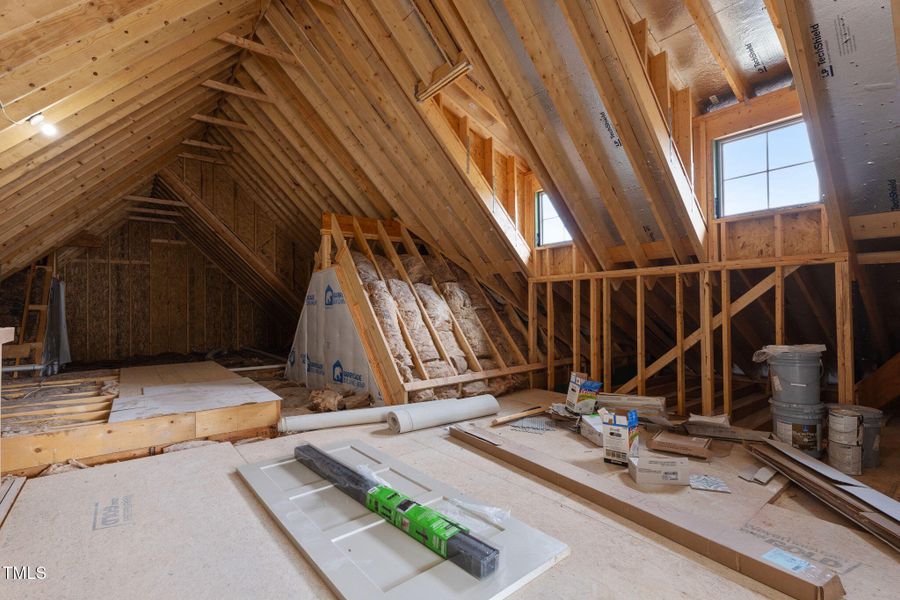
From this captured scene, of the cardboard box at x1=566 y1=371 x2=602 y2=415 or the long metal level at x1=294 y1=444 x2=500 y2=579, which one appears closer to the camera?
the long metal level at x1=294 y1=444 x2=500 y2=579

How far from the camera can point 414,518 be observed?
2023 mm

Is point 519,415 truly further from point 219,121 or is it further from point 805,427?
point 219,121

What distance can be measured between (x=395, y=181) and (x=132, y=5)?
10.4ft

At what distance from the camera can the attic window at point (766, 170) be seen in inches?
147

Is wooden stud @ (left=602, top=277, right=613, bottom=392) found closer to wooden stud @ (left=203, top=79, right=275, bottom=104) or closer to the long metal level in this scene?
the long metal level

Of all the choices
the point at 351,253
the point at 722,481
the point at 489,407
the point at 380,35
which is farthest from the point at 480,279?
the point at 722,481

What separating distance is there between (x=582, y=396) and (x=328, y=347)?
326 cm

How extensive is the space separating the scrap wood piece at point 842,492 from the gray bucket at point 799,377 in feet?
1.30

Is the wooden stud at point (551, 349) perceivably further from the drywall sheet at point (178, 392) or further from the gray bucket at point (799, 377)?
the drywall sheet at point (178, 392)

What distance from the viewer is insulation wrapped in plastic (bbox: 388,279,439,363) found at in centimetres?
511

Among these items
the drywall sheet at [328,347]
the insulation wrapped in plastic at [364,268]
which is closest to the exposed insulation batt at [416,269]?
the insulation wrapped in plastic at [364,268]

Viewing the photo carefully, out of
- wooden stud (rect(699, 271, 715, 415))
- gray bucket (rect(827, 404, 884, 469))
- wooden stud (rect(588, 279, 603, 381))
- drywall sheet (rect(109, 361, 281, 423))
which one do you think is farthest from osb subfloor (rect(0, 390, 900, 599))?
wooden stud (rect(588, 279, 603, 381))

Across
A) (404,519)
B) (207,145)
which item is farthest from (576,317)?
(207,145)

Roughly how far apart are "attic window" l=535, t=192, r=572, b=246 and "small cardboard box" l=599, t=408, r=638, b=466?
9.70ft
